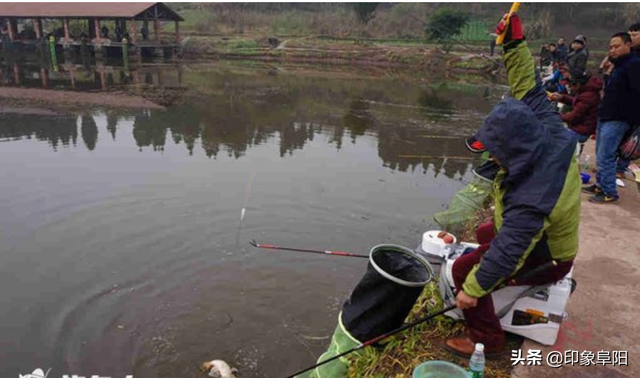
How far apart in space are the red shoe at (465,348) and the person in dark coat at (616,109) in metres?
3.72

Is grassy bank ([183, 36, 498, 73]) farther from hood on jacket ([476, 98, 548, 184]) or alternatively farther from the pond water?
hood on jacket ([476, 98, 548, 184])

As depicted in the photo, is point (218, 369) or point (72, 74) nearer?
point (218, 369)

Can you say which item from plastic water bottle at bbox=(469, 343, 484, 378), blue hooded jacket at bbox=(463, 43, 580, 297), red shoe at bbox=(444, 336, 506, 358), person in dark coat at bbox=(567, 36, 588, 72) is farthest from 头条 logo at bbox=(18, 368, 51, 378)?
person in dark coat at bbox=(567, 36, 588, 72)

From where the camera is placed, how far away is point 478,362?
2.69m

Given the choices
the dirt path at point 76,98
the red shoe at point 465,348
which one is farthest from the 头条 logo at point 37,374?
the dirt path at point 76,98

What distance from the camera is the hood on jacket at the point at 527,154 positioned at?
7.78ft

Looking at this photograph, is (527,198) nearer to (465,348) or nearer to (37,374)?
(465,348)

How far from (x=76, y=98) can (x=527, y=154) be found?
16.9m

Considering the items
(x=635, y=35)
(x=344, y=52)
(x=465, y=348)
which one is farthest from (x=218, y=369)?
(x=344, y=52)

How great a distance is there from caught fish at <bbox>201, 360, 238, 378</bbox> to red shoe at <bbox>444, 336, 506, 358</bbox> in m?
1.69

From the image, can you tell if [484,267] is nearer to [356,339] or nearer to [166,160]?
[356,339]

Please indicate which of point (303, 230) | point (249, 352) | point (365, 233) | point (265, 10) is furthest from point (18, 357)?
point (265, 10)

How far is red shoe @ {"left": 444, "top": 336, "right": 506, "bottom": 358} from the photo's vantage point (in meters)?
3.06

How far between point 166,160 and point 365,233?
4715mm
